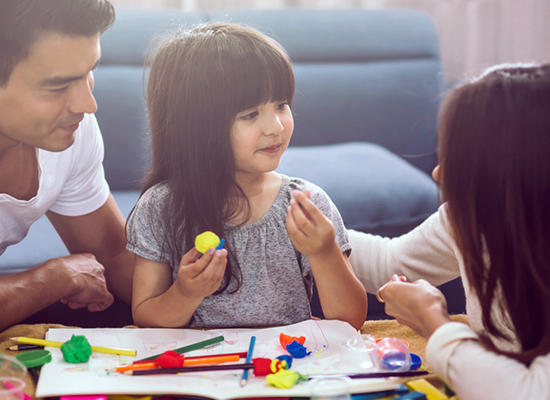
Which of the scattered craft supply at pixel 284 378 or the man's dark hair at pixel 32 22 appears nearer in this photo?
the scattered craft supply at pixel 284 378

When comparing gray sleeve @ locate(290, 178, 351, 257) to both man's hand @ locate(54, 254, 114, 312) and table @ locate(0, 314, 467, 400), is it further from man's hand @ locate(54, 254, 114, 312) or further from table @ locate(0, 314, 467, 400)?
man's hand @ locate(54, 254, 114, 312)

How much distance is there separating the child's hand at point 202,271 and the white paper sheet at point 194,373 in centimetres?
7

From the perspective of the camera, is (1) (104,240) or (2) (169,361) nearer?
(2) (169,361)

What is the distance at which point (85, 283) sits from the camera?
1.04 meters

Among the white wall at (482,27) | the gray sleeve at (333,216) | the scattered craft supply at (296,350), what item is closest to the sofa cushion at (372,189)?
the gray sleeve at (333,216)

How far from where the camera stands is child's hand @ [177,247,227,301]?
0.78 metres

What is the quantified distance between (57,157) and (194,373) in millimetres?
595

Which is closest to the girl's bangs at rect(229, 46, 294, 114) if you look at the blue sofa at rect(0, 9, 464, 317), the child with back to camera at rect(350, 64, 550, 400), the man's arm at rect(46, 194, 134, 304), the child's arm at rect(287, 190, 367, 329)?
the child's arm at rect(287, 190, 367, 329)

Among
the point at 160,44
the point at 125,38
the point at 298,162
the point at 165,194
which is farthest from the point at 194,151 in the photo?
the point at 125,38

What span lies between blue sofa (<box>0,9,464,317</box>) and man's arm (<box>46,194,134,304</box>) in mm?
313

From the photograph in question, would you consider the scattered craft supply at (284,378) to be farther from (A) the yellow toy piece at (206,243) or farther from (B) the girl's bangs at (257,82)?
(B) the girl's bangs at (257,82)

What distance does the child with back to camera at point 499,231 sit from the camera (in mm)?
635

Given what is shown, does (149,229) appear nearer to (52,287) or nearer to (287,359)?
(52,287)

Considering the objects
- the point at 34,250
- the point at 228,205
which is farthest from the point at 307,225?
the point at 34,250
